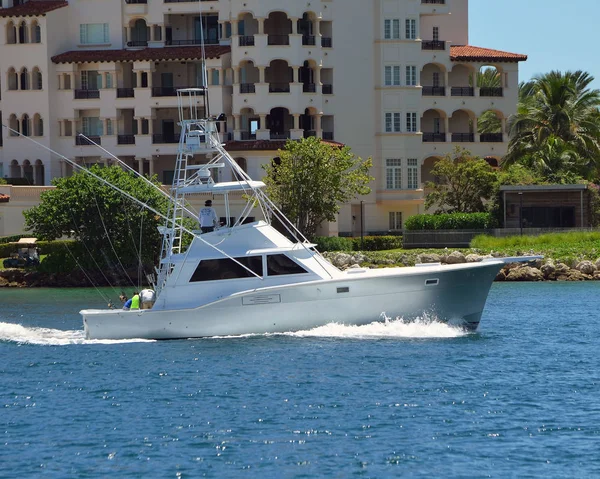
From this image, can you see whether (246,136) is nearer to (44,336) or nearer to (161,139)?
(161,139)

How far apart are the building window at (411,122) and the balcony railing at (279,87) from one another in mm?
9425

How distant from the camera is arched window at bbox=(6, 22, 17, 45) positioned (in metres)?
93.7

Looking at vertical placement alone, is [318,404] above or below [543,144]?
below

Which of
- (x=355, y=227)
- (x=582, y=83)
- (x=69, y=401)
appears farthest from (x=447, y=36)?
(x=69, y=401)

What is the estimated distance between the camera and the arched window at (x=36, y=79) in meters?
93.5

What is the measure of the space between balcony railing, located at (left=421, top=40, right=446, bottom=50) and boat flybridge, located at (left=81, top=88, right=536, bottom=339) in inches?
2173

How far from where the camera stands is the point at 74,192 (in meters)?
74.2

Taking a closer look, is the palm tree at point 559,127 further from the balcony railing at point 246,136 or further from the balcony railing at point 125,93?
the balcony railing at point 125,93

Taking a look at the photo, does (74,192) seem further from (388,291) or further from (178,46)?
(388,291)

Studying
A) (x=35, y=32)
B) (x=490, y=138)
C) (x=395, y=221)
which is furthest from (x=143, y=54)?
(x=490, y=138)

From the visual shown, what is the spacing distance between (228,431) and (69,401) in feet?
19.2

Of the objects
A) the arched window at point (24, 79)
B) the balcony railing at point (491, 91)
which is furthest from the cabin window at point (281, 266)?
the balcony railing at point (491, 91)

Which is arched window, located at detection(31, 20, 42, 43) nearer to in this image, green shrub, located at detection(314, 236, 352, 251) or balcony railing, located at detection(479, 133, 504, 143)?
green shrub, located at detection(314, 236, 352, 251)

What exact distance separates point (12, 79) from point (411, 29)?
29.3 meters
